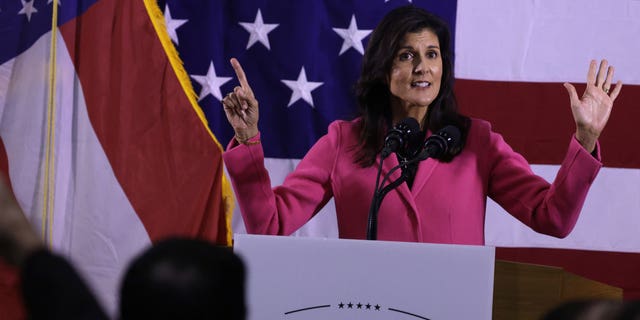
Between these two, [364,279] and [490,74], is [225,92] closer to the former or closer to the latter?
[490,74]

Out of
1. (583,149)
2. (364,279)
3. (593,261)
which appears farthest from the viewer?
(593,261)

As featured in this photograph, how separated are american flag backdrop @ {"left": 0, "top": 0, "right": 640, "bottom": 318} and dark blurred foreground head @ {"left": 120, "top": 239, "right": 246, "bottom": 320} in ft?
9.91

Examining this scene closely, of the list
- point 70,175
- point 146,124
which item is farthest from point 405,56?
point 70,175

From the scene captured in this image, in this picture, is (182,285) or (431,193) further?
(431,193)

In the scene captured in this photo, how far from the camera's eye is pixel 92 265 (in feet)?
12.8

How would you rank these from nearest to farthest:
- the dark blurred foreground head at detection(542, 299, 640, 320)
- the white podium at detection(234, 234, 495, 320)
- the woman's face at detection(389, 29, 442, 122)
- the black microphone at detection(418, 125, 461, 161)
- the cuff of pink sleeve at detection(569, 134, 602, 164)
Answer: the dark blurred foreground head at detection(542, 299, 640, 320)
the white podium at detection(234, 234, 495, 320)
the black microphone at detection(418, 125, 461, 161)
the cuff of pink sleeve at detection(569, 134, 602, 164)
the woman's face at detection(389, 29, 442, 122)

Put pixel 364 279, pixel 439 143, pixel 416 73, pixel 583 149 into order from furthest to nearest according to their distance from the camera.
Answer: pixel 416 73
pixel 583 149
pixel 439 143
pixel 364 279

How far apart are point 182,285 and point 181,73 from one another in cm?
320

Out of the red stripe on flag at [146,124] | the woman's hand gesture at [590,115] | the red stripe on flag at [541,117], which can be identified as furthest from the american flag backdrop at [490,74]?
the woman's hand gesture at [590,115]

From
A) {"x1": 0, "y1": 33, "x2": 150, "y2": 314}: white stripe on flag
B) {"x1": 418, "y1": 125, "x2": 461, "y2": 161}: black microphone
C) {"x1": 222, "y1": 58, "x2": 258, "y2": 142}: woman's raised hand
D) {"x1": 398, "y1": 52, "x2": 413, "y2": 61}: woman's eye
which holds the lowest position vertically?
{"x1": 0, "y1": 33, "x2": 150, "y2": 314}: white stripe on flag

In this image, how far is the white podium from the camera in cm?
185

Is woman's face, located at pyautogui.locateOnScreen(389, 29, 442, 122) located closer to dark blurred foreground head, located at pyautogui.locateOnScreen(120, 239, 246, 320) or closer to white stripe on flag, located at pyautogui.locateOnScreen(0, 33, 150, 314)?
white stripe on flag, located at pyautogui.locateOnScreen(0, 33, 150, 314)

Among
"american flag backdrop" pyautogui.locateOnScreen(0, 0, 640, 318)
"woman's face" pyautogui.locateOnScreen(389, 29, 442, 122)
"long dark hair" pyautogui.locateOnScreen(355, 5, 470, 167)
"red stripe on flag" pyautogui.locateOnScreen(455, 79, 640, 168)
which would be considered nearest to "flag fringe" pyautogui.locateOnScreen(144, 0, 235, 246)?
"american flag backdrop" pyautogui.locateOnScreen(0, 0, 640, 318)

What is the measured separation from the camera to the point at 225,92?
12.7 ft
